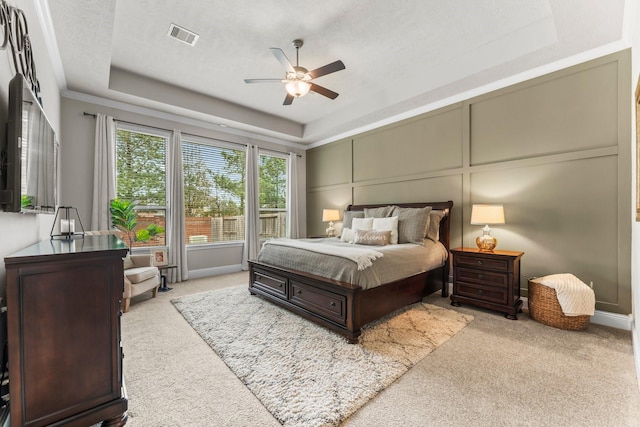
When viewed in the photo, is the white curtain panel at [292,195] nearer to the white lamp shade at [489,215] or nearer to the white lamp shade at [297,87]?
the white lamp shade at [297,87]

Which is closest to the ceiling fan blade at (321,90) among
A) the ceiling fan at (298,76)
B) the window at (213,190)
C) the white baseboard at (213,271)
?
the ceiling fan at (298,76)

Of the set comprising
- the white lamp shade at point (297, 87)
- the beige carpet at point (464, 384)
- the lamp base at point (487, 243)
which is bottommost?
the beige carpet at point (464, 384)

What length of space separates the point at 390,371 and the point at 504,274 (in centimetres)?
193

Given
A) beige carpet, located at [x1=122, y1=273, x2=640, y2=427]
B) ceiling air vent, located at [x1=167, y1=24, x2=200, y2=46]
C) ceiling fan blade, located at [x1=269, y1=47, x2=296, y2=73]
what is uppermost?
ceiling air vent, located at [x1=167, y1=24, x2=200, y2=46]

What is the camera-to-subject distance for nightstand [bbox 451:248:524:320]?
10.00 ft

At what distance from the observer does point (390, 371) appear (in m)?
2.03

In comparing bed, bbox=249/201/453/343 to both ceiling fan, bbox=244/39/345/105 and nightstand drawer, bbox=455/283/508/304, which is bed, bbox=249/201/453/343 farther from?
ceiling fan, bbox=244/39/345/105

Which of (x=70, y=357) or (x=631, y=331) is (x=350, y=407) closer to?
(x=70, y=357)

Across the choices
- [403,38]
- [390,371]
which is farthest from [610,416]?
[403,38]

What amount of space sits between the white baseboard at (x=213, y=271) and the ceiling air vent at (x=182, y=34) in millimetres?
3670

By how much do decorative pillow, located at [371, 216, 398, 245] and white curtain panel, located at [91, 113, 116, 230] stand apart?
13.0 ft

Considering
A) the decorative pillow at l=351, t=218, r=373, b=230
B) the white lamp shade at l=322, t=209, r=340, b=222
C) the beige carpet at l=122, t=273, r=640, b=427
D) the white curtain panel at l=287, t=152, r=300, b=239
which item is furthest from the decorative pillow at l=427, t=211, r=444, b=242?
the white curtain panel at l=287, t=152, r=300, b=239

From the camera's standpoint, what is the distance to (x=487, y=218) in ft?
10.7

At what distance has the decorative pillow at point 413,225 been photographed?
3.80 metres
